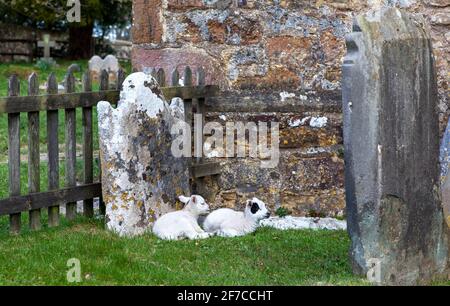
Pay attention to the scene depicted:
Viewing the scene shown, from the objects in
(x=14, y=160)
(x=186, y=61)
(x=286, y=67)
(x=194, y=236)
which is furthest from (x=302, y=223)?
(x=14, y=160)

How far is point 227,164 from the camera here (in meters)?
7.51

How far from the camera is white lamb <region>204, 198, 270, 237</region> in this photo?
21.5ft

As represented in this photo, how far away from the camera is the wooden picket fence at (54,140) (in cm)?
636

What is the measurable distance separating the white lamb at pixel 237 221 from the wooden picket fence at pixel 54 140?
78 cm

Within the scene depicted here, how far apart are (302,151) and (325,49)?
89 cm

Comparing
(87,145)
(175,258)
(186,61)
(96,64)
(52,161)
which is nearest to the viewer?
(175,258)

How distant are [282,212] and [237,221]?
93 centimetres

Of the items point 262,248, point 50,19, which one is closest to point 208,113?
point 262,248

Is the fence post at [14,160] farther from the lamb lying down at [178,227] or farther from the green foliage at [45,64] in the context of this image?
the green foliage at [45,64]

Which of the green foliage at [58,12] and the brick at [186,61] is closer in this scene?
the brick at [186,61]

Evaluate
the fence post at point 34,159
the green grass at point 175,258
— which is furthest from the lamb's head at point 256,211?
the fence post at point 34,159

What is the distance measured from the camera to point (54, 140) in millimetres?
6684

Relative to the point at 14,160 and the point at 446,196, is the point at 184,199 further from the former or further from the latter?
the point at 446,196

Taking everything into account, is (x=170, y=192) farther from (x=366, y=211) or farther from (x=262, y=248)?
(x=366, y=211)
